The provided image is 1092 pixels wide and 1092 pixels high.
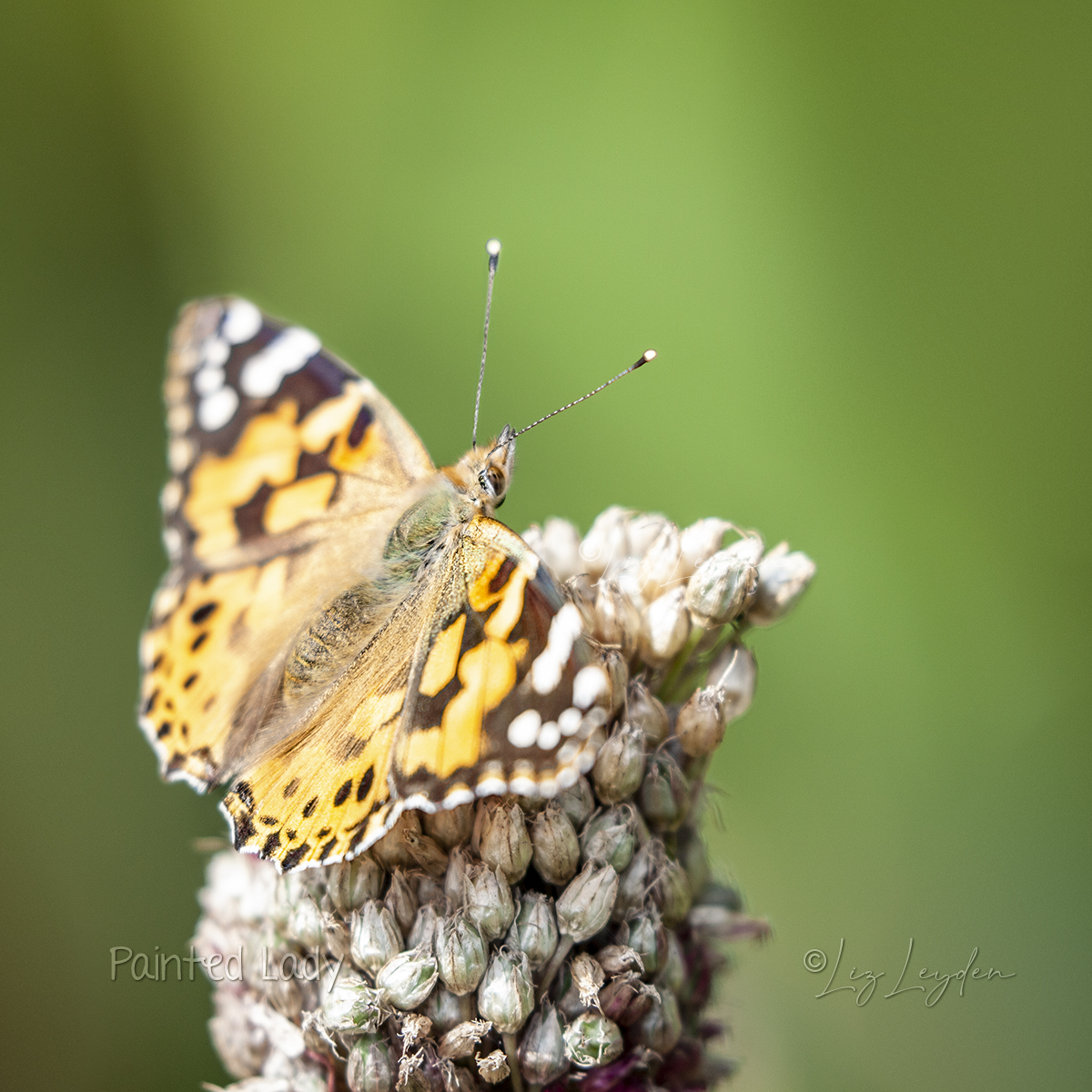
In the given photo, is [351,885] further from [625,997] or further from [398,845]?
[625,997]

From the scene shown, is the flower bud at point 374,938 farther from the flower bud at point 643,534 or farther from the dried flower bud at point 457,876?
the flower bud at point 643,534

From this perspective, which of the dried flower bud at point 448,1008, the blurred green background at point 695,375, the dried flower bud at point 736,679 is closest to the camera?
the dried flower bud at point 448,1008

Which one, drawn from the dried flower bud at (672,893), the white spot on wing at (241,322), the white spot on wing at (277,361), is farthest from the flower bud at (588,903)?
the white spot on wing at (241,322)

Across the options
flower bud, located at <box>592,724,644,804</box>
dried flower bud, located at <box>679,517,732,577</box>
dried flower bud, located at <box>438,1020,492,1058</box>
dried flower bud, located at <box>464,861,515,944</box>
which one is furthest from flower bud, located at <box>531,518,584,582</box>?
dried flower bud, located at <box>438,1020,492,1058</box>

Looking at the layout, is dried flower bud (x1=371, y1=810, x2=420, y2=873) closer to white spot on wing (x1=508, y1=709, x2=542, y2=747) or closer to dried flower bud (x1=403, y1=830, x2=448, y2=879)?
dried flower bud (x1=403, y1=830, x2=448, y2=879)

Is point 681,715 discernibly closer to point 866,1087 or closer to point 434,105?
point 866,1087
